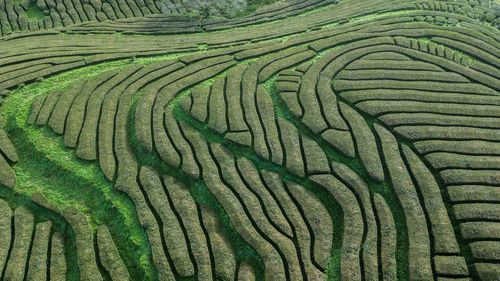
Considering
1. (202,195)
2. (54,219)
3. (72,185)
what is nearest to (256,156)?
(202,195)

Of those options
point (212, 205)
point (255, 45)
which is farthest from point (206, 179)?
point (255, 45)

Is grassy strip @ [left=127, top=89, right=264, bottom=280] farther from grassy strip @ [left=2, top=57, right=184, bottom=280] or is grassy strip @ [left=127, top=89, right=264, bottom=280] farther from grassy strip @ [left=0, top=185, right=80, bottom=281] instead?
grassy strip @ [left=0, top=185, right=80, bottom=281]

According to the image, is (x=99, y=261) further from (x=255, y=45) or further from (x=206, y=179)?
(x=255, y=45)

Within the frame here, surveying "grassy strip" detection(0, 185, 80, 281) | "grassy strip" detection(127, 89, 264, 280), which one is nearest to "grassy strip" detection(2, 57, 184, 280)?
"grassy strip" detection(0, 185, 80, 281)

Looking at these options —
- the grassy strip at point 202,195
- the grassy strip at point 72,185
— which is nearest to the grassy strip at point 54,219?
the grassy strip at point 72,185

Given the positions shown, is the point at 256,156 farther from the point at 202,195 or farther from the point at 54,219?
the point at 54,219
